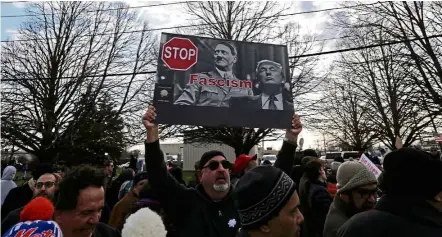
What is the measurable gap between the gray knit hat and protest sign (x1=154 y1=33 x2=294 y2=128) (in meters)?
1.22

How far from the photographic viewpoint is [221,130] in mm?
24016

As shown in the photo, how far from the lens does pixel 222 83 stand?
4.60m

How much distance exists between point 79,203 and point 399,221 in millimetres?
1849

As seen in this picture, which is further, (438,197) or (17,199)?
(17,199)

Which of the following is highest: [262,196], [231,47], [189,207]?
[231,47]

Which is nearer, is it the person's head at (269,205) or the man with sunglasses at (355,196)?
the person's head at (269,205)

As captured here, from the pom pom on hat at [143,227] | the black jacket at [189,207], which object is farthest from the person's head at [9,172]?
the pom pom on hat at [143,227]

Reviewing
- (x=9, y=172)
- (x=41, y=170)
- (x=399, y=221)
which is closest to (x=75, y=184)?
(x=399, y=221)

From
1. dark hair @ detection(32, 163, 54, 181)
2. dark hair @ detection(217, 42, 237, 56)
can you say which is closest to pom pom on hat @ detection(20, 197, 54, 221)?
dark hair @ detection(217, 42, 237, 56)

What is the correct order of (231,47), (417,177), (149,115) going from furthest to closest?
1. (231,47)
2. (149,115)
3. (417,177)

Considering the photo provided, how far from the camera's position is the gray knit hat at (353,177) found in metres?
3.23

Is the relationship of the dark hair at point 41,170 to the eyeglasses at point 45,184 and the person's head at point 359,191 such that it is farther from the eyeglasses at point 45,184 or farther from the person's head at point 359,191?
the person's head at point 359,191

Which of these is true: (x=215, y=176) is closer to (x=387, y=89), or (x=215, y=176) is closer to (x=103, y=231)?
(x=103, y=231)

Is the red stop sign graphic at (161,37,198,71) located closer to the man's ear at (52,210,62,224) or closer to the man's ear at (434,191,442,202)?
the man's ear at (52,210,62,224)
